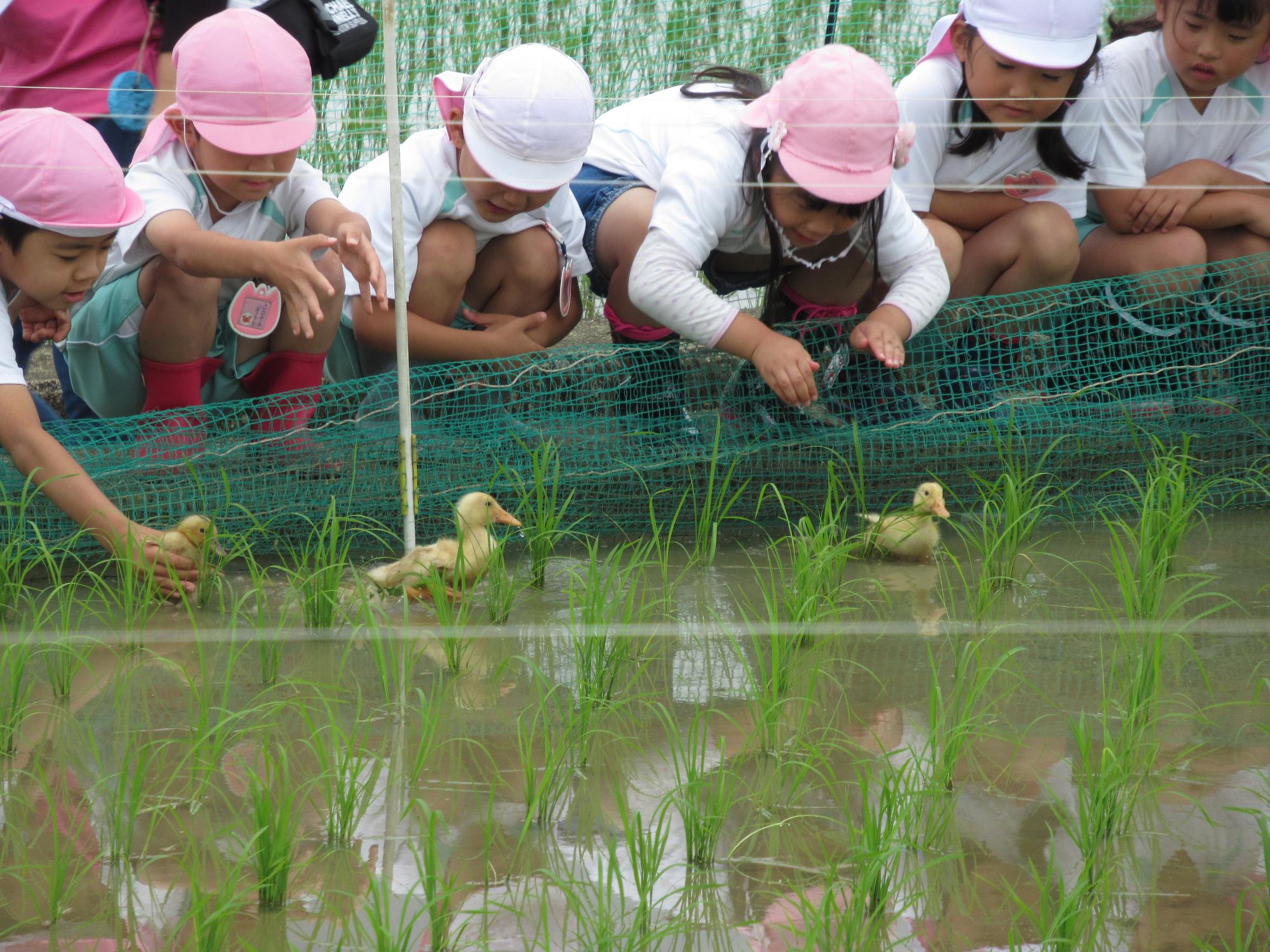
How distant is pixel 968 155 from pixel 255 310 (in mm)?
2133

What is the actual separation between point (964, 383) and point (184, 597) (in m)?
2.30

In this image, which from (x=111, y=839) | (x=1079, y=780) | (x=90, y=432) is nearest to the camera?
(x=111, y=839)

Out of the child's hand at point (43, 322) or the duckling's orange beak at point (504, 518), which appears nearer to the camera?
the duckling's orange beak at point (504, 518)

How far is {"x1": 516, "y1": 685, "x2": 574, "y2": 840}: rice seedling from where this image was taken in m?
2.16

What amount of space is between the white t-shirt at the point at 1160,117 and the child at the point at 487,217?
163cm

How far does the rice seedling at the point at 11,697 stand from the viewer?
7.75 feet

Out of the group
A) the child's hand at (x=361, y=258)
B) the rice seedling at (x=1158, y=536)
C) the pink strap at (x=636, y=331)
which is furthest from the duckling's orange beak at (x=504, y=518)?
the rice seedling at (x=1158, y=536)

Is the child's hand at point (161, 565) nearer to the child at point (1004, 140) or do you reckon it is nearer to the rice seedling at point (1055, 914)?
the rice seedling at point (1055, 914)

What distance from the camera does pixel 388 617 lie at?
3.04 meters

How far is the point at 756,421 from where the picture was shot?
150 inches

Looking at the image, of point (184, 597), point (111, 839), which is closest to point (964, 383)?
point (184, 597)

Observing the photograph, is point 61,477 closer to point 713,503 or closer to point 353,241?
point 353,241

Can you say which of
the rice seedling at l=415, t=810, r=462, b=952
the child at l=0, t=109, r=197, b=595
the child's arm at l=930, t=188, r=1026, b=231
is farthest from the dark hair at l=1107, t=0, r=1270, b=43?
the rice seedling at l=415, t=810, r=462, b=952

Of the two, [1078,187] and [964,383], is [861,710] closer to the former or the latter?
[964,383]
